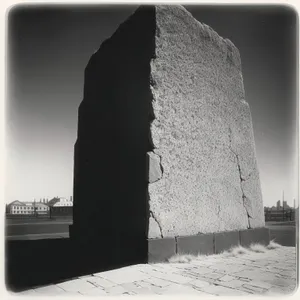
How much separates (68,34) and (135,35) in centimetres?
83

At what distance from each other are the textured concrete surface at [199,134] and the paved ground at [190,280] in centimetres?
49

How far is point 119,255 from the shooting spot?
3.35 m

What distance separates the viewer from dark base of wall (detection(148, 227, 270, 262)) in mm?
3008

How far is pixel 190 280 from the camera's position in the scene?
2490mm

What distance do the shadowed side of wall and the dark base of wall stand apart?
142 mm

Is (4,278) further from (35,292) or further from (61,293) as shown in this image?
(61,293)

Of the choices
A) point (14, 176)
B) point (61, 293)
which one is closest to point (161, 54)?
point (14, 176)

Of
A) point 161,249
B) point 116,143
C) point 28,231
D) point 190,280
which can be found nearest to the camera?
point 190,280

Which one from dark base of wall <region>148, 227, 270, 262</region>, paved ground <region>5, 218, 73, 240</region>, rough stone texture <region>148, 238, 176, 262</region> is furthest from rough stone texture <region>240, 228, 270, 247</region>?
paved ground <region>5, 218, 73, 240</region>

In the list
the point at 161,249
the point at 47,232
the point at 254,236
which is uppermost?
the point at 161,249

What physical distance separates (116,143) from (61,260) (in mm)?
1883

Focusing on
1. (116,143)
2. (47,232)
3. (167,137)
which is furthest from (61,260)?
(47,232)

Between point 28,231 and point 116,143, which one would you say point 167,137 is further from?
point 28,231

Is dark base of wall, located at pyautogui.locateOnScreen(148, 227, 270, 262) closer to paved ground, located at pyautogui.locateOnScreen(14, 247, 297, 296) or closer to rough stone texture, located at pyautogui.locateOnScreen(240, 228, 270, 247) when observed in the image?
rough stone texture, located at pyautogui.locateOnScreen(240, 228, 270, 247)
